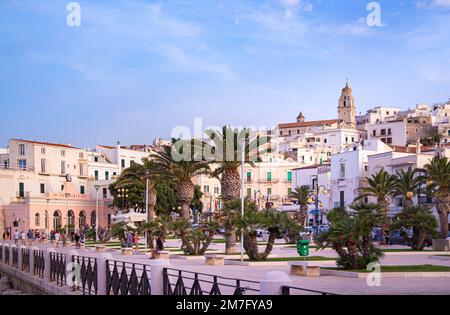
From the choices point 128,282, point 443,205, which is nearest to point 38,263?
point 128,282

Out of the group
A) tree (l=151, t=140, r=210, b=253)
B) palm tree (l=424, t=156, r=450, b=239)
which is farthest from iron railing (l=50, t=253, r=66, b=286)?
palm tree (l=424, t=156, r=450, b=239)

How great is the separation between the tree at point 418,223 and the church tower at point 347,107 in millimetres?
118058

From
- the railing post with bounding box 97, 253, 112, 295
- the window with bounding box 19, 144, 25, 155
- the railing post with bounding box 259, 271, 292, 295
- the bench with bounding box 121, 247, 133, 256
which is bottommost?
the bench with bounding box 121, 247, 133, 256

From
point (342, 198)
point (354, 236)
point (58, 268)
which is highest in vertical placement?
point (342, 198)

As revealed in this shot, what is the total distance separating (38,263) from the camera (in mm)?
29094

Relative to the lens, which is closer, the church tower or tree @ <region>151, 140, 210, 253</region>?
tree @ <region>151, 140, 210, 253</region>

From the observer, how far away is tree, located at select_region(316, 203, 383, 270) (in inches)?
933

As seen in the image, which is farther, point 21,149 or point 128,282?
point 21,149

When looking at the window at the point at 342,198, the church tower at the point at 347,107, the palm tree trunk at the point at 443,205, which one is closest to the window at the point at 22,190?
the window at the point at 342,198

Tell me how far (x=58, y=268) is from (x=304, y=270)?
8.46 meters

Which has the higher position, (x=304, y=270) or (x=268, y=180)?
(x=268, y=180)

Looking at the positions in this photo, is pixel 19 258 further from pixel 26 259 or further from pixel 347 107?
pixel 347 107

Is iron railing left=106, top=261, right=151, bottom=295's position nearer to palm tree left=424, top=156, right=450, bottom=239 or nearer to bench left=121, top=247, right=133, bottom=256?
bench left=121, top=247, right=133, bottom=256

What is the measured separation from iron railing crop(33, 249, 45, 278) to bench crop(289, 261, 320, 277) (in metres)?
10.0
